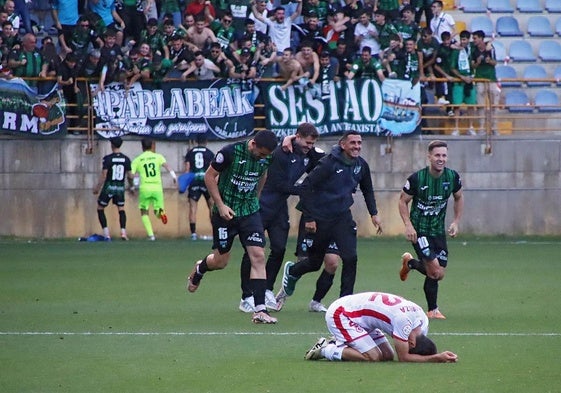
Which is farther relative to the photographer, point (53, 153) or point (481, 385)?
point (53, 153)

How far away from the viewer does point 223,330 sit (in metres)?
12.2

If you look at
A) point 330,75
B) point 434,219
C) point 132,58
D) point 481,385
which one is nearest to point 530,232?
point 330,75

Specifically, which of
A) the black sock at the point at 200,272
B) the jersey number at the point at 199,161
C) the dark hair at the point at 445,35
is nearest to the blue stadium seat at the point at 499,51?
the dark hair at the point at 445,35

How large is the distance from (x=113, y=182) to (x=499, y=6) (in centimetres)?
1057

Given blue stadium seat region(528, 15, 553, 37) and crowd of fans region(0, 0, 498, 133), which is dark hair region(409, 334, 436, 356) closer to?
crowd of fans region(0, 0, 498, 133)

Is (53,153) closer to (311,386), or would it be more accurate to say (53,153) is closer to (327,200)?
(327,200)

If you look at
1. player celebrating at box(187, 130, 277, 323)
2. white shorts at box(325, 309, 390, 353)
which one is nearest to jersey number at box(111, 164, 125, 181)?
player celebrating at box(187, 130, 277, 323)

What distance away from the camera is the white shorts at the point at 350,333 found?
9867 mm

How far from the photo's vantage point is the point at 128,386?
28.9ft

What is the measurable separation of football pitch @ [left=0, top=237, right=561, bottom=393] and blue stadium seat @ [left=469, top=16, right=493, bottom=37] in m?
8.86

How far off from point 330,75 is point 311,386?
17806 millimetres

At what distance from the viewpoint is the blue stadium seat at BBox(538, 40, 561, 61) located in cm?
2934

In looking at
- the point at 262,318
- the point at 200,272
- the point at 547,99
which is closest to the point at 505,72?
the point at 547,99

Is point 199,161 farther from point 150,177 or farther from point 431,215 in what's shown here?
point 431,215
